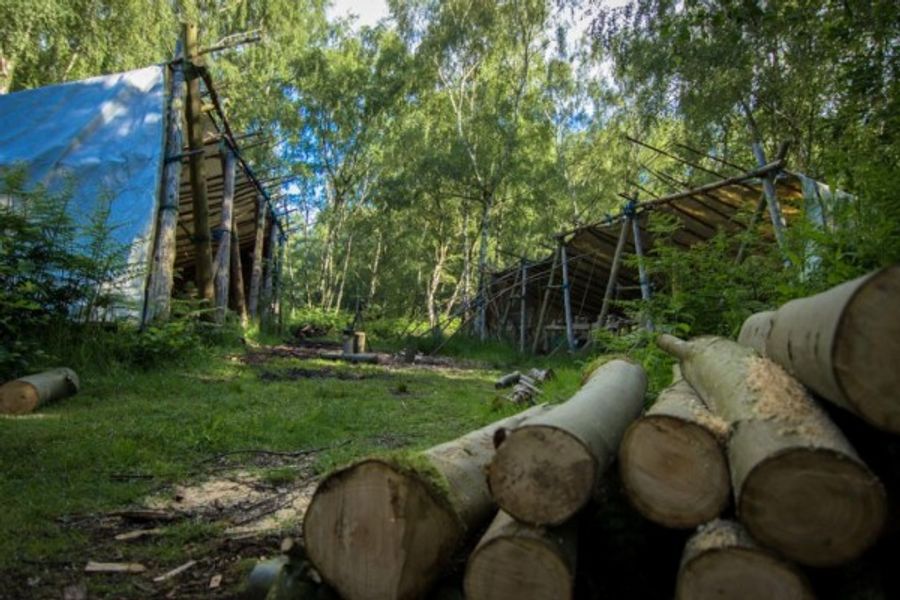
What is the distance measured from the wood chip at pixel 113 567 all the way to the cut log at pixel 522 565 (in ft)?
5.00

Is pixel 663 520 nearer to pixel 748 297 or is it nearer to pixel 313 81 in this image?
pixel 748 297

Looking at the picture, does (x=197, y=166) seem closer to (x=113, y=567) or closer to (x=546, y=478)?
(x=113, y=567)

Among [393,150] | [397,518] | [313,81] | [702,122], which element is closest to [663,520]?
[397,518]

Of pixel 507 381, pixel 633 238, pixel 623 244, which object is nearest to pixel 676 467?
pixel 507 381

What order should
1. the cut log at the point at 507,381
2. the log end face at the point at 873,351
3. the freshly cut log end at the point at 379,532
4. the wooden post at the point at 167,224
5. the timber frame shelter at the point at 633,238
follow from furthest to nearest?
the cut log at the point at 507,381 → the wooden post at the point at 167,224 → the timber frame shelter at the point at 633,238 → the freshly cut log end at the point at 379,532 → the log end face at the point at 873,351

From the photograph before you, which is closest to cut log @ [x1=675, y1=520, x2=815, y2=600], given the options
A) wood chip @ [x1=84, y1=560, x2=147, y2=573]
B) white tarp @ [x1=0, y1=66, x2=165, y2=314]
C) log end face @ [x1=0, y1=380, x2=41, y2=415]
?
wood chip @ [x1=84, y1=560, x2=147, y2=573]

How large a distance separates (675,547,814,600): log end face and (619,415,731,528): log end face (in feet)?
0.55

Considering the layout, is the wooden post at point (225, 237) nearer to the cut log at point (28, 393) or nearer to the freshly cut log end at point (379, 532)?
the cut log at point (28, 393)

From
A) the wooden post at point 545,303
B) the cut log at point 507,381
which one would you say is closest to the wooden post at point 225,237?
the cut log at point 507,381

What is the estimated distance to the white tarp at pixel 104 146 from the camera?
7828 millimetres

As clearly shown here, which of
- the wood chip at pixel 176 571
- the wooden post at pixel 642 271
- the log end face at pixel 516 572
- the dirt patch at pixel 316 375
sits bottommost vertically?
the wood chip at pixel 176 571

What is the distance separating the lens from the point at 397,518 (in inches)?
72.3

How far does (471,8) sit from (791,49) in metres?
14.1

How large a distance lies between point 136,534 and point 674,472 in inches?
97.0
